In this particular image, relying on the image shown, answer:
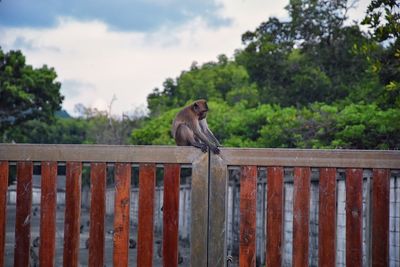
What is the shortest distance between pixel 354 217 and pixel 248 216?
793 millimetres

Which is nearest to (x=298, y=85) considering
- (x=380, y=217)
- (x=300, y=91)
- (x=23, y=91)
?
(x=300, y=91)

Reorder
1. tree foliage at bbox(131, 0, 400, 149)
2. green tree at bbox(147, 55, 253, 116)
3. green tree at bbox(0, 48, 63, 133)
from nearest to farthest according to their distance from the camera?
tree foliage at bbox(131, 0, 400, 149) → green tree at bbox(0, 48, 63, 133) → green tree at bbox(147, 55, 253, 116)

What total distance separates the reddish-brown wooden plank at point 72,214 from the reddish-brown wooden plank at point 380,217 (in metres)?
2.22

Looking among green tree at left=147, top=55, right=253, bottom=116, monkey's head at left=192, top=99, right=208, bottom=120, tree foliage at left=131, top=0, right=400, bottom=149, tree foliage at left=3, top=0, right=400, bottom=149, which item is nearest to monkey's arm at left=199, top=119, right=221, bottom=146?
monkey's head at left=192, top=99, right=208, bottom=120

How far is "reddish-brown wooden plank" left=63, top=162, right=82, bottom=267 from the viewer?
4.63 m

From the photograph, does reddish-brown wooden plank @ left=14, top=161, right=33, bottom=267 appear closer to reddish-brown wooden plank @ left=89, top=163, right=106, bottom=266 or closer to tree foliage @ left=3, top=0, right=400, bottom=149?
reddish-brown wooden plank @ left=89, top=163, right=106, bottom=266

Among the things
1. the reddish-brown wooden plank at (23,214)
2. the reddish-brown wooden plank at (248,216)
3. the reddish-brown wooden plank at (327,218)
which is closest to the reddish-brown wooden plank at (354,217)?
the reddish-brown wooden plank at (327,218)

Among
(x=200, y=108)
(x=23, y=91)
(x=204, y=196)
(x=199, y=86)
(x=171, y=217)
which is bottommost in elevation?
(x=171, y=217)

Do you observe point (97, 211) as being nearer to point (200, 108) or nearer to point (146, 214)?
point (146, 214)

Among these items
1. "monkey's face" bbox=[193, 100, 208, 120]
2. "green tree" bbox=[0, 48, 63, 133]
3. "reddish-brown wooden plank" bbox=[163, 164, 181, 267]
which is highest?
"green tree" bbox=[0, 48, 63, 133]

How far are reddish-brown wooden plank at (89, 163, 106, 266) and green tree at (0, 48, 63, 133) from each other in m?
31.5

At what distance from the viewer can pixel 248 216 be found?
464 cm

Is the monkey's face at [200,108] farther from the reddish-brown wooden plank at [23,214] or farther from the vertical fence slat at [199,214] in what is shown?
the reddish-brown wooden plank at [23,214]

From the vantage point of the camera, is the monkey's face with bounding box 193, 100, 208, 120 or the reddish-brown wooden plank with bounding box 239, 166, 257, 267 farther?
the monkey's face with bounding box 193, 100, 208, 120
